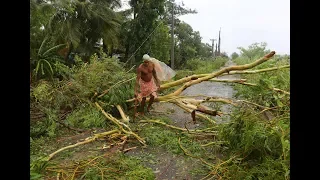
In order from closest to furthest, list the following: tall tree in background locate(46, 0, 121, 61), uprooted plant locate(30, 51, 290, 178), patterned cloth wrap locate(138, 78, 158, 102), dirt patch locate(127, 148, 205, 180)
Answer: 1. uprooted plant locate(30, 51, 290, 178)
2. dirt patch locate(127, 148, 205, 180)
3. patterned cloth wrap locate(138, 78, 158, 102)
4. tall tree in background locate(46, 0, 121, 61)

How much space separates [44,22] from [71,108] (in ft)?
33.0

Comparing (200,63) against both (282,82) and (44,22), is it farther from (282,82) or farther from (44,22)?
(282,82)

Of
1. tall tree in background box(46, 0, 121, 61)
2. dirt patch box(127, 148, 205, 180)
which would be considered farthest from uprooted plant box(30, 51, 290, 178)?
tall tree in background box(46, 0, 121, 61)

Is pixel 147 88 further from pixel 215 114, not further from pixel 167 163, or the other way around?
pixel 167 163

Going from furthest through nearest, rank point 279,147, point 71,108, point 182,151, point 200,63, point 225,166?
1. point 200,63
2. point 71,108
3. point 182,151
4. point 225,166
5. point 279,147

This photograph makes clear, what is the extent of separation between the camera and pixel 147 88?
6691 mm

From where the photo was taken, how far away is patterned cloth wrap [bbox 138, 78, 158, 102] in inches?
263

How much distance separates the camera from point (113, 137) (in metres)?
5.38

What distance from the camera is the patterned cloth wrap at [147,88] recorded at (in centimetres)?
668

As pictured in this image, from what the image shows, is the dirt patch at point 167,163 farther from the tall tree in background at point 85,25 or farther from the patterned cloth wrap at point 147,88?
the tall tree in background at point 85,25

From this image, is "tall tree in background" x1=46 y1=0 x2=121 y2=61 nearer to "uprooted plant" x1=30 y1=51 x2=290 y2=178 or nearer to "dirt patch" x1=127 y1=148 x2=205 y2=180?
"uprooted plant" x1=30 y1=51 x2=290 y2=178

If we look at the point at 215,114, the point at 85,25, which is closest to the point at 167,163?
the point at 215,114

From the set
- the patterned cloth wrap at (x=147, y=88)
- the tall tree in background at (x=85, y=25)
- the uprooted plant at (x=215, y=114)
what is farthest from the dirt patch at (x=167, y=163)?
the tall tree in background at (x=85, y=25)
